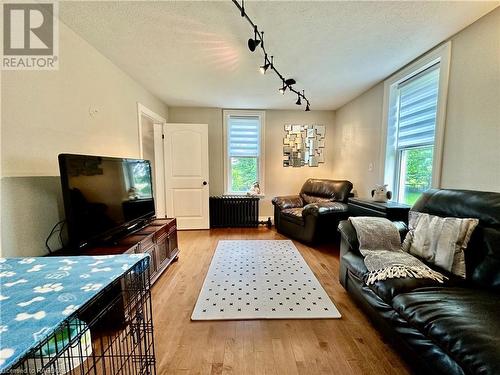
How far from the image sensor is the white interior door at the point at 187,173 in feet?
13.7

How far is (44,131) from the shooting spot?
1.67m

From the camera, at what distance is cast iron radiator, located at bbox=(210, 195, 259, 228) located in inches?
176

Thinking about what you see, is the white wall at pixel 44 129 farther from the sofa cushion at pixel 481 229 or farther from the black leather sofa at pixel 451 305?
the sofa cushion at pixel 481 229

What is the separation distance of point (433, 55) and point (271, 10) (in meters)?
1.81

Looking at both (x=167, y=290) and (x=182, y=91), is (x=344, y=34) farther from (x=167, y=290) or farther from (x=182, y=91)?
(x=167, y=290)

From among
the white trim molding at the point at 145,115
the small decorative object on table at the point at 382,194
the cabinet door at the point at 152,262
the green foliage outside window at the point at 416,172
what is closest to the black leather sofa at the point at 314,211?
the small decorative object on table at the point at 382,194

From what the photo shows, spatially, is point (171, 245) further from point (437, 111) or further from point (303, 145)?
point (437, 111)

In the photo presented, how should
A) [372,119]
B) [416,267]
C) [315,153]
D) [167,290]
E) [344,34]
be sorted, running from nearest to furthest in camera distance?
[416,267], [344,34], [167,290], [372,119], [315,153]

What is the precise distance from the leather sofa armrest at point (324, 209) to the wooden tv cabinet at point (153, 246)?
1.98 meters

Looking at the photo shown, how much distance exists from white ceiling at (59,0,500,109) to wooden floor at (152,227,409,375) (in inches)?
95.2

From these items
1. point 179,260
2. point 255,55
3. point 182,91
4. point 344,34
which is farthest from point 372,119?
point 179,260

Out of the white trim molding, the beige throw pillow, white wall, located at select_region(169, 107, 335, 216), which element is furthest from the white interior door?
the beige throw pillow

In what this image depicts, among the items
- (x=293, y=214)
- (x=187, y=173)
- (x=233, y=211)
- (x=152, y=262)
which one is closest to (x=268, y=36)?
(x=152, y=262)

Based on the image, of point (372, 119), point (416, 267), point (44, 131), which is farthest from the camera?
point (372, 119)
